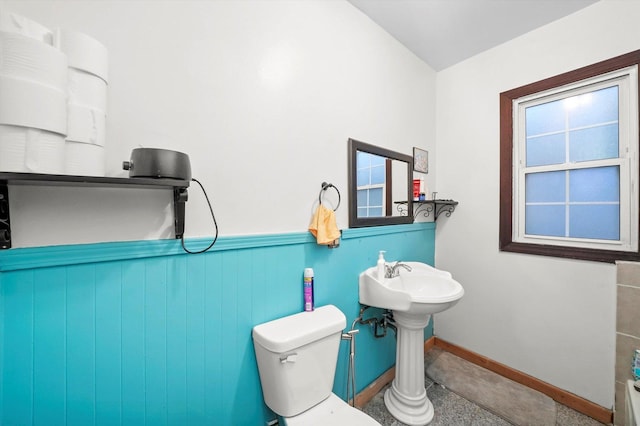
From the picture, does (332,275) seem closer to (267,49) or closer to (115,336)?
(115,336)

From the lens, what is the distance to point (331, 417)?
3.59 feet

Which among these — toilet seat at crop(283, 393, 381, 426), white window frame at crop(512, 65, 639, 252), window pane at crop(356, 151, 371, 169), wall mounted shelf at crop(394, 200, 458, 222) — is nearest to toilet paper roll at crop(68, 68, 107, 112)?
window pane at crop(356, 151, 371, 169)

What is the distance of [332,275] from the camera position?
1.46 metres

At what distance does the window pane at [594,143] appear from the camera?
5.05 ft

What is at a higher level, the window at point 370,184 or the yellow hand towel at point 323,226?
the window at point 370,184

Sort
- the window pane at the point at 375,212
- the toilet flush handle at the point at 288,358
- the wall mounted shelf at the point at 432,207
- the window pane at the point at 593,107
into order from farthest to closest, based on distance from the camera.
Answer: the wall mounted shelf at the point at 432,207 < the window pane at the point at 375,212 < the window pane at the point at 593,107 < the toilet flush handle at the point at 288,358

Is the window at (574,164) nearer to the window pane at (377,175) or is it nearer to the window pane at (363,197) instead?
the window pane at (377,175)

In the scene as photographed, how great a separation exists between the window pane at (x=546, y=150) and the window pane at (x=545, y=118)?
0.05m

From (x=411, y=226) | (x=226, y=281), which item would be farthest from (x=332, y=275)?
(x=411, y=226)

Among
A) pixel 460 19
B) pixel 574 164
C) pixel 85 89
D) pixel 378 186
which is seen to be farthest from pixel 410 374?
pixel 460 19

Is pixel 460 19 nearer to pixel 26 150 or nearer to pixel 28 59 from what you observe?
pixel 28 59

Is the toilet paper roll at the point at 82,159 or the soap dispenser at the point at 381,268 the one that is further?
the soap dispenser at the point at 381,268

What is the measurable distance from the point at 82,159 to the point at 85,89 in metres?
0.20

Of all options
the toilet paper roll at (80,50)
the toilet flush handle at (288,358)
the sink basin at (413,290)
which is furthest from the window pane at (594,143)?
the toilet paper roll at (80,50)
